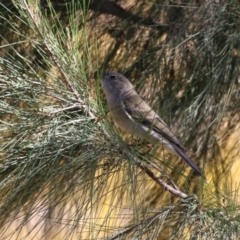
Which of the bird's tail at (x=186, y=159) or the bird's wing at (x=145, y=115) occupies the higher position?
the bird's wing at (x=145, y=115)

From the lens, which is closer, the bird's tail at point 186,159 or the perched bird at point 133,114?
the perched bird at point 133,114

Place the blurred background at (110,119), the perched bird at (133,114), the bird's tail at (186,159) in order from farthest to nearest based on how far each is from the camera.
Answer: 1. the bird's tail at (186,159)
2. the perched bird at (133,114)
3. the blurred background at (110,119)

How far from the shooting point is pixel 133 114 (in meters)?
1.37

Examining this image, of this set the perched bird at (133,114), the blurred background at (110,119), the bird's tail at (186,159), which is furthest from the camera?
the bird's tail at (186,159)

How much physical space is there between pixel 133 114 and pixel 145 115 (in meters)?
0.04

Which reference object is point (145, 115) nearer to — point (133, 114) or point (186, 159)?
point (133, 114)

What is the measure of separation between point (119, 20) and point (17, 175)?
680mm

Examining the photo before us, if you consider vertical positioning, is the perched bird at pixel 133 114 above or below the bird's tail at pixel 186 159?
above

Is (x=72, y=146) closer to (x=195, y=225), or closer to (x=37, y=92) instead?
(x=37, y=92)

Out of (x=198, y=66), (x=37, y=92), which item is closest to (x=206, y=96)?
(x=198, y=66)

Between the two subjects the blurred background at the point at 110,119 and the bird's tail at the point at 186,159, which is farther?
the bird's tail at the point at 186,159

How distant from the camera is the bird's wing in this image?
1328mm

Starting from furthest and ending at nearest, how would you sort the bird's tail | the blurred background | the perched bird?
the bird's tail, the perched bird, the blurred background

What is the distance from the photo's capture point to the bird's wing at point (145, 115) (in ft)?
→ 4.36
